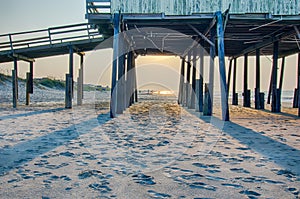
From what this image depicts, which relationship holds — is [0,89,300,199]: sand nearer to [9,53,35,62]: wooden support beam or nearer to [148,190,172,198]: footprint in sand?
[148,190,172,198]: footprint in sand

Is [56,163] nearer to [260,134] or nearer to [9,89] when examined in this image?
[260,134]

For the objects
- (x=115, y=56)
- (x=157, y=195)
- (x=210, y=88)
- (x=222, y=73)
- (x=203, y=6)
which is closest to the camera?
(x=157, y=195)

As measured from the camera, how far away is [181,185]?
3281 millimetres

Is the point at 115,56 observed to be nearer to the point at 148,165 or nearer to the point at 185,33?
the point at 185,33

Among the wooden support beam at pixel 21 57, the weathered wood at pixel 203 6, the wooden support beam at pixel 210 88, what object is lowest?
the wooden support beam at pixel 210 88

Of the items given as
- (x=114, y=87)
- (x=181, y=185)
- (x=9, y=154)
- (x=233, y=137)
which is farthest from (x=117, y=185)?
(x=114, y=87)

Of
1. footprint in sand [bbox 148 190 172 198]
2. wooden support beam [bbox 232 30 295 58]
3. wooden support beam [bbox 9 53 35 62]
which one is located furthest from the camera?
wooden support beam [bbox 9 53 35 62]

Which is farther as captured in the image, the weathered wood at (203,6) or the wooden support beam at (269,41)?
the wooden support beam at (269,41)

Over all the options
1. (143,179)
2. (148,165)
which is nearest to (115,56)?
(148,165)

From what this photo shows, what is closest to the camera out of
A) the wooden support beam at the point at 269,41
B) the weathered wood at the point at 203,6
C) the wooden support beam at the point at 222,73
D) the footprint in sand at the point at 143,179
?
the footprint in sand at the point at 143,179

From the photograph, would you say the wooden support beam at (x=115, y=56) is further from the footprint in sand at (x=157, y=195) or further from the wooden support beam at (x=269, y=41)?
the footprint in sand at (x=157, y=195)

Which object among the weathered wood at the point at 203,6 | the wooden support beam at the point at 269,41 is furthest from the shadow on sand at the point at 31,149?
the wooden support beam at the point at 269,41

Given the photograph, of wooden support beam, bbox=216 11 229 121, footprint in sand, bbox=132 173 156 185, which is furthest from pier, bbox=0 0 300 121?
footprint in sand, bbox=132 173 156 185

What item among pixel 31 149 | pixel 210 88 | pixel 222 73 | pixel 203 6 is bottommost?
pixel 31 149
